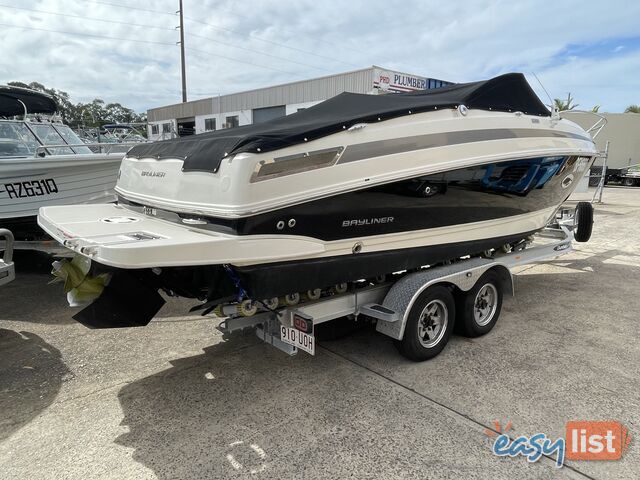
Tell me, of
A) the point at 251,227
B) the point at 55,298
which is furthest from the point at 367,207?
the point at 55,298

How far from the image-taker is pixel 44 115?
8328mm

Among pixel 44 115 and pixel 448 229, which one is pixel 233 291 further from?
pixel 44 115

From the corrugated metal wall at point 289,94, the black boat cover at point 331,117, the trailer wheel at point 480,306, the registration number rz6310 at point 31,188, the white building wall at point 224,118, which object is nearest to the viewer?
the black boat cover at point 331,117

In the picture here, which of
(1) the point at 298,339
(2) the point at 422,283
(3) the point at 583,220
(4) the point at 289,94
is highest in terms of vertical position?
(4) the point at 289,94

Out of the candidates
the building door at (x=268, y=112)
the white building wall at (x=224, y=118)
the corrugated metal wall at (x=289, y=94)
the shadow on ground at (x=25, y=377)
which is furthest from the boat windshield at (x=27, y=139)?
the white building wall at (x=224, y=118)

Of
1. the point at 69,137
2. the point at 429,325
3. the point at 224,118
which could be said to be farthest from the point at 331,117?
the point at 224,118

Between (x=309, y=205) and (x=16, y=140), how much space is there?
6.28 metres

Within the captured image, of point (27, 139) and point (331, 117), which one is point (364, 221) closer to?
point (331, 117)

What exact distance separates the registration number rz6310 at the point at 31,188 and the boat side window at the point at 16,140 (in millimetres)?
732

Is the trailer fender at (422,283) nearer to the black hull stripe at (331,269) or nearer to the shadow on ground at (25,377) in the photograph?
the black hull stripe at (331,269)

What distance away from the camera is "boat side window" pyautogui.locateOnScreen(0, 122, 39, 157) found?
6.95 metres

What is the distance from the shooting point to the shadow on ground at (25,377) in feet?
10.7

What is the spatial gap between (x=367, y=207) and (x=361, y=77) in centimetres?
1879

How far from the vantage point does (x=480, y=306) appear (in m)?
4.63
